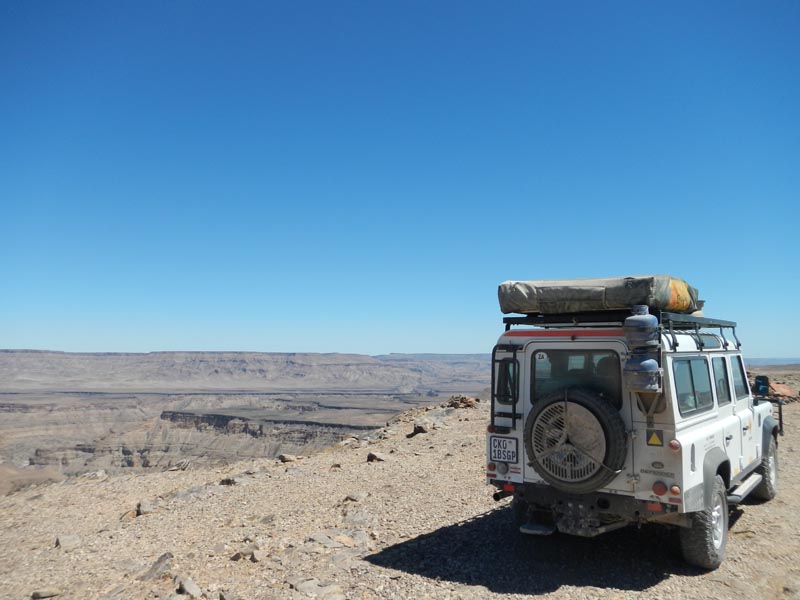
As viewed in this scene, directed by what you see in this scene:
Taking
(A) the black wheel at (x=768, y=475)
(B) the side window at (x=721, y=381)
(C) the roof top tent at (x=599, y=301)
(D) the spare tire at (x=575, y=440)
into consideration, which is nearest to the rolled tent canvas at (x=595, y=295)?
(C) the roof top tent at (x=599, y=301)

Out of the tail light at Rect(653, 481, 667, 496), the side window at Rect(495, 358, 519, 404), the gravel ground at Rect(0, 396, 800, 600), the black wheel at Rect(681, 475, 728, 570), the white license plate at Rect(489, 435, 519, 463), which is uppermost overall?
the side window at Rect(495, 358, 519, 404)

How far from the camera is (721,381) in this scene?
22.3ft

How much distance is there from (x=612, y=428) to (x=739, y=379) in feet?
11.8

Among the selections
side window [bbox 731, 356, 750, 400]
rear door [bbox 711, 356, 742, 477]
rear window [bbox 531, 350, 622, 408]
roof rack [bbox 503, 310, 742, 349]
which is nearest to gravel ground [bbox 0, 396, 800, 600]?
rear door [bbox 711, 356, 742, 477]

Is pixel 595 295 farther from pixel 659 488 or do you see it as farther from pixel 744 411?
pixel 744 411

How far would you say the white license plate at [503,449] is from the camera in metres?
6.00

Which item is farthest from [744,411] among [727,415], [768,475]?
[768,475]

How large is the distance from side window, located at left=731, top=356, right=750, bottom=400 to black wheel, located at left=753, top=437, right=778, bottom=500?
1162 millimetres

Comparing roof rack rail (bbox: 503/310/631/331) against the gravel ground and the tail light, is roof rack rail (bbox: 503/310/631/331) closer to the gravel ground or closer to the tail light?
the tail light

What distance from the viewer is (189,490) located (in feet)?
34.7

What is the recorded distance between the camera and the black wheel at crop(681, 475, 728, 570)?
5480 mm

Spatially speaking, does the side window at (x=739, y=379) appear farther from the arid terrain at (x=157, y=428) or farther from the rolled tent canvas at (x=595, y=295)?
the arid terrain at (x=157, y=428)

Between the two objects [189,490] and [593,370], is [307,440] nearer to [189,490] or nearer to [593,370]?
[189,490]

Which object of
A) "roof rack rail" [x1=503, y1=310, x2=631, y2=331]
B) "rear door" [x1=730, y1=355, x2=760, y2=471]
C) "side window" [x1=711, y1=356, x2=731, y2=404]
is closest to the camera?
"roof rack rail" [x1=503, y1=310, x2=631, y2=331]
